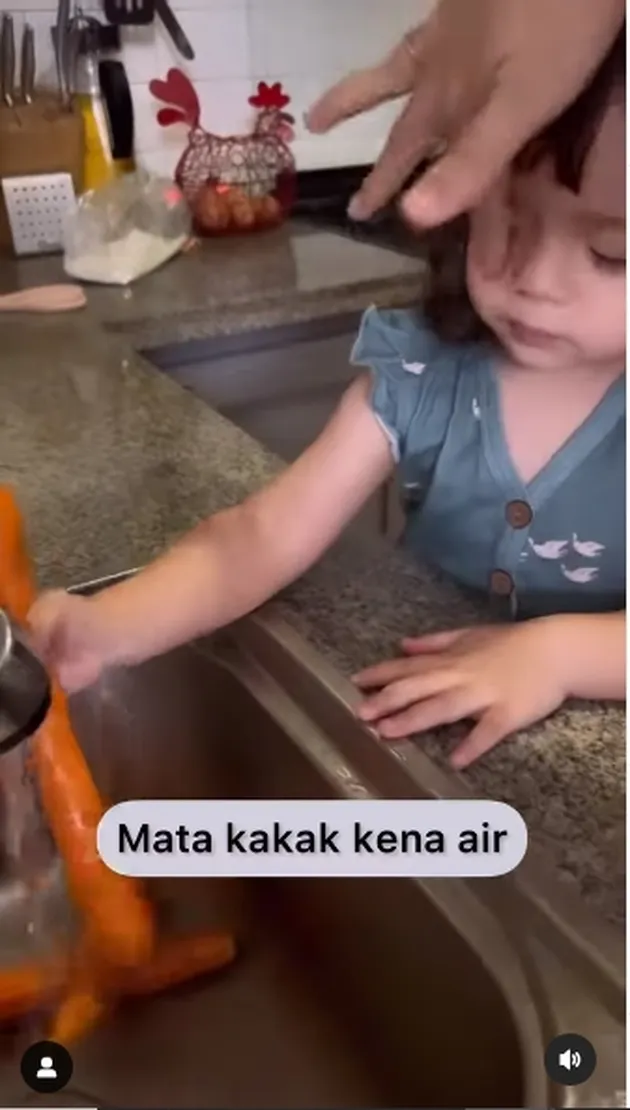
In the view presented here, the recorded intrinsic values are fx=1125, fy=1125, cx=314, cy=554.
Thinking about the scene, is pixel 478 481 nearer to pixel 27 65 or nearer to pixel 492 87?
pixel 492 87

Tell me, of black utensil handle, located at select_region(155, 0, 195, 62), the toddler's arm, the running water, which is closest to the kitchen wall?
black utensil handle, located at select_region(155, 0, 195, 62)

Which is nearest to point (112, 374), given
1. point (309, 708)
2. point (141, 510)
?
point (141, 510)

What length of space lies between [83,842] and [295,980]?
87mm

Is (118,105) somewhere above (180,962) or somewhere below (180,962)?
above

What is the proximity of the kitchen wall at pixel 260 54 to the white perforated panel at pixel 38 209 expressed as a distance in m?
0.06

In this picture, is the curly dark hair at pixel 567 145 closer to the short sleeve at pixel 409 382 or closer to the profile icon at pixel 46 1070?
the short sleeve at pixel 409 382

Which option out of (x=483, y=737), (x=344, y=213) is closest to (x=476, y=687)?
(x=483, y=737)

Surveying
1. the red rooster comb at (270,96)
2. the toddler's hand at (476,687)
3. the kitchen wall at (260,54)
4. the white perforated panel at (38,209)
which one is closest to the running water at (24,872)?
the toddler's hand at (476,687)

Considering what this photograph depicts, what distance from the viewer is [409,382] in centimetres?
43

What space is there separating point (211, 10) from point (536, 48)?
1.22 ft

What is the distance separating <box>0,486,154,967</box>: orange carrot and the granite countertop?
0.07 m

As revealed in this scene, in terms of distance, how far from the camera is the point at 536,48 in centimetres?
25

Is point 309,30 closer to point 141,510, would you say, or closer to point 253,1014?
point 141,510

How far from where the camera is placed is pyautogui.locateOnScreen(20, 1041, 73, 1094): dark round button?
29 cm
